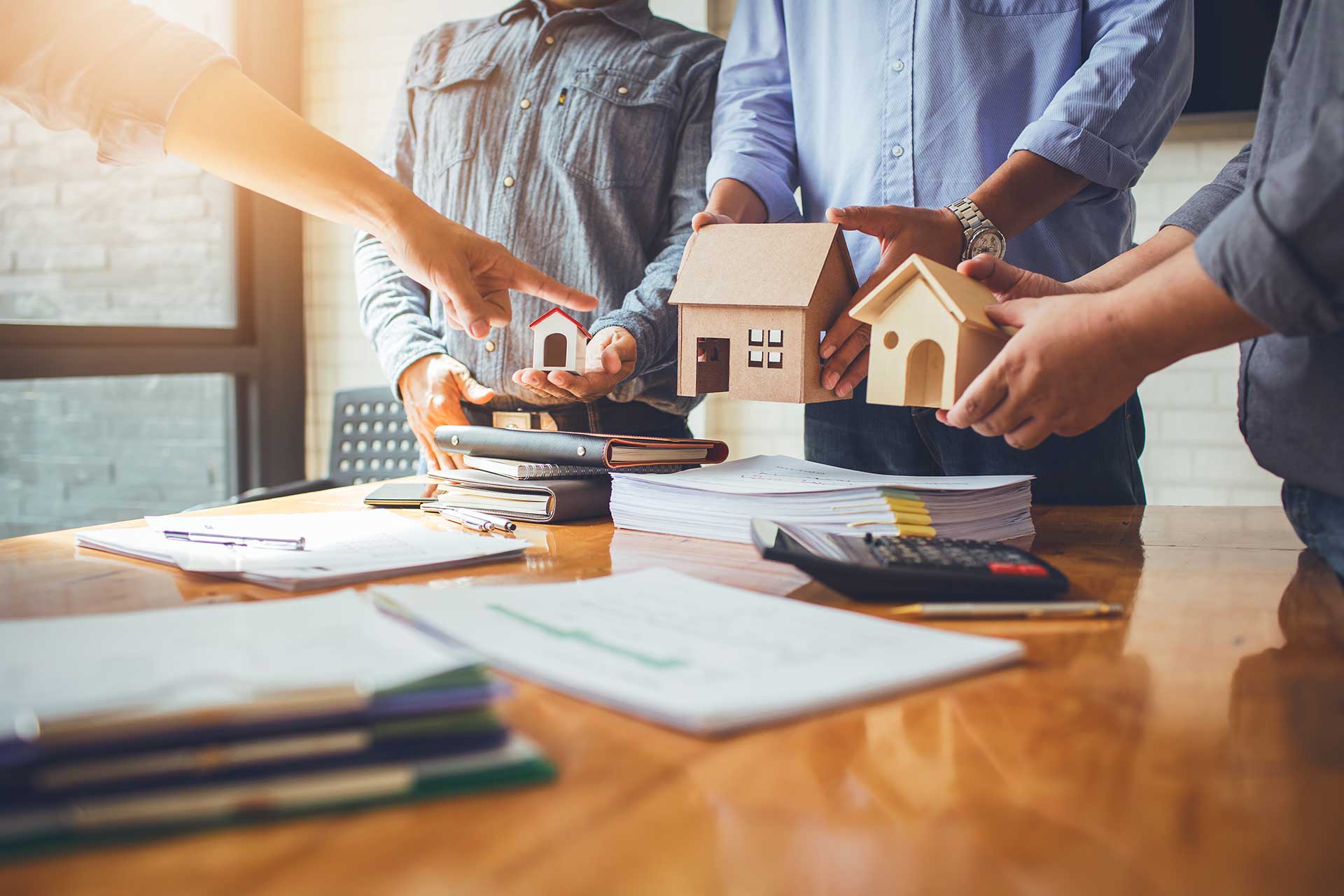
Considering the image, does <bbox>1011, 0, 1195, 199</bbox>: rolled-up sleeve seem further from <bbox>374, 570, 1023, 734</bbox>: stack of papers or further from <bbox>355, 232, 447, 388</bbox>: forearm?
<bbox>355, 232, 447, 388</bbox>: forearm

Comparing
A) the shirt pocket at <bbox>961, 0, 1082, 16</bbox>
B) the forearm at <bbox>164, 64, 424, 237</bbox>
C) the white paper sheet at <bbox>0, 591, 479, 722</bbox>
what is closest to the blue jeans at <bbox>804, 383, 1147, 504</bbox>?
the shirt pocket at <bbox>961, 0, 1082, 16</bbox>

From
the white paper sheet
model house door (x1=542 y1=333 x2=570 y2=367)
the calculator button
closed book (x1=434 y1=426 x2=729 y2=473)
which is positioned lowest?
the calculator button

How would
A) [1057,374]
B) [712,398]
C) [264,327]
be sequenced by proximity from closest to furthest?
[1057,374] < [712,398] < [264,327]

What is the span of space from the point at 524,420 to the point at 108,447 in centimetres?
180

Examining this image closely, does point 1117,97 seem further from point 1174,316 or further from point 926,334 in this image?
point 1174,316

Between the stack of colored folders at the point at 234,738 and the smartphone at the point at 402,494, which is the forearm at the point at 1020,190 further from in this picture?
the stack of colored folders at the point at 234,738

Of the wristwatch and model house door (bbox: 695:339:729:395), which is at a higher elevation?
the wristwatch

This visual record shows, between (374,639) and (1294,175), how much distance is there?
0.65 m

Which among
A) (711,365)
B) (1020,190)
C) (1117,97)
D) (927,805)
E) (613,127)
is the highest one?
(613,127)

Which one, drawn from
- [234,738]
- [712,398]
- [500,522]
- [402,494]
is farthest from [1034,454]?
[712,398]

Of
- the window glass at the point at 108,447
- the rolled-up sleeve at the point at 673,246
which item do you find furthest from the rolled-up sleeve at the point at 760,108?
the window glass at the point at 108,447

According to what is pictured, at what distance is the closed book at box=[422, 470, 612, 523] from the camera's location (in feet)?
3.73

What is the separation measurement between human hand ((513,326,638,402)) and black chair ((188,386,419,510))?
1147mm

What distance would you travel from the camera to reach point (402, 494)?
4.21ft
